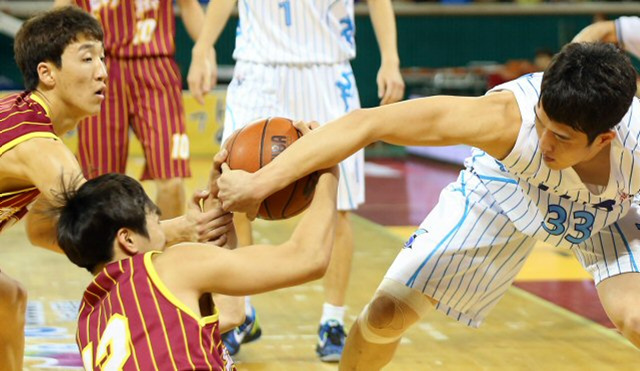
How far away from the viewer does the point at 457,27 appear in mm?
17203

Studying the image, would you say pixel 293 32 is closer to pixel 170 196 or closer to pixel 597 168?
pixel 170 196

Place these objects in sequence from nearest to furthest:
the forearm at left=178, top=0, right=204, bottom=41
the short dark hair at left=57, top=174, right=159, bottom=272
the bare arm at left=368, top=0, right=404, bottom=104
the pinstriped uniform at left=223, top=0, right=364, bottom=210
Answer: the short dark hair at left=57, top=174, right=159, bottom=272 → the bare arm at left=368, top=0, right=404, bottom=104 → the pinstriped uniform at left=223, top=0, right=364, bottom=210 → the forearm at left=178, top=0, right=204, bottom=41

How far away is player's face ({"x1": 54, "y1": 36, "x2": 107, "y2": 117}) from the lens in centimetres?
402

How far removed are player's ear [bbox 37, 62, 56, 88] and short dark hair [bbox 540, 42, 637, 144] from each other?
1.84 m

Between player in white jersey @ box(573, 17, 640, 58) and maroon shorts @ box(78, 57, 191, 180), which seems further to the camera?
maroon shorts @ box(78, 57, 191, 180)

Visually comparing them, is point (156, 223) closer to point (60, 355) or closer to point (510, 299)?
point (60, 355)

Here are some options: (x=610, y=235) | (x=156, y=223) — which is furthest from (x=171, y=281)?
(x=610, y=235)

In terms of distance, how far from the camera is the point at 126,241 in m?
2.97

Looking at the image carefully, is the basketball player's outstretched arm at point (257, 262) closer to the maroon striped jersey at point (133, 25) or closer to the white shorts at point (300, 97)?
the white shorts at point (300, 97)

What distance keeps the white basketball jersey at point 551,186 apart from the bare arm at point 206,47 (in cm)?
189

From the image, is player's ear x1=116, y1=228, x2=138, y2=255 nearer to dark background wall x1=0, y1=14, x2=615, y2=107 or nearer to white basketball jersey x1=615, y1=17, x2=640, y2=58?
white basketball jersey x1=615, y1=17, x2=640, y2=58

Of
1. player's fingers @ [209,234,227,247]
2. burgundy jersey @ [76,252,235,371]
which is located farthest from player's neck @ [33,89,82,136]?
burgundy jersey @ [76,252,235,371]

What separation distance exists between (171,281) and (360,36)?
1429 cm

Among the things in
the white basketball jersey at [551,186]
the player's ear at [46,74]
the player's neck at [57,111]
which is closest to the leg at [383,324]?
the white basketball jersey at [551,186]
